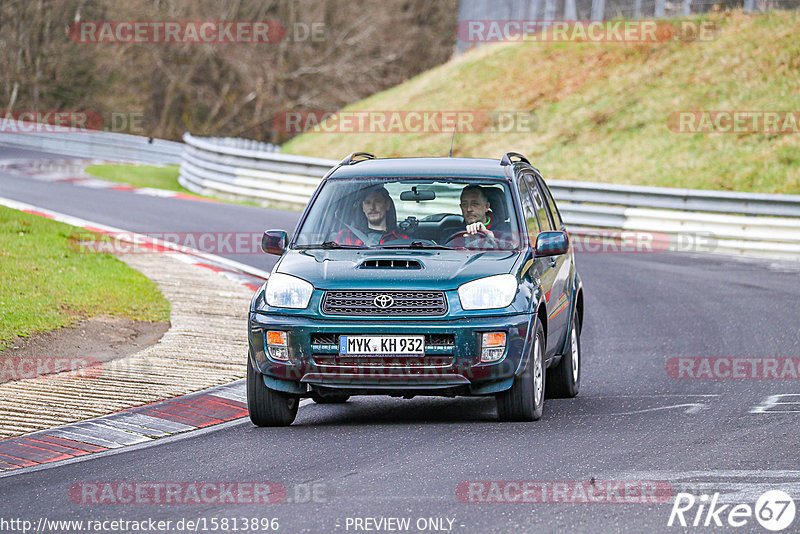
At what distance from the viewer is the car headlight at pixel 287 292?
8.05 meters

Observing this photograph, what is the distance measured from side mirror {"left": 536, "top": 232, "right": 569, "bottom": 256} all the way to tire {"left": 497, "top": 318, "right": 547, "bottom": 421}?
0.65 m

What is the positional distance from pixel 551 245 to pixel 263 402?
88.9 inches

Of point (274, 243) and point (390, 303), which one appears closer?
point (390, 303)

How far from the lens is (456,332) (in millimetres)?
7840

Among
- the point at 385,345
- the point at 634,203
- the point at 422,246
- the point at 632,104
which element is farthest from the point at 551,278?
the point at 632,104

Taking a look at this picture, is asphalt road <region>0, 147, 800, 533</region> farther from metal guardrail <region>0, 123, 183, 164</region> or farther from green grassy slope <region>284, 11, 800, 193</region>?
metal guardrail <region>0, 123, 183, 164</region>

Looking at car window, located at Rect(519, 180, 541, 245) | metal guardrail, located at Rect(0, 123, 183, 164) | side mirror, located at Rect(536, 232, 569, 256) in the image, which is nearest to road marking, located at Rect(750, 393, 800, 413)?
side mirror, located at Rect(536, 232, 569, 256)

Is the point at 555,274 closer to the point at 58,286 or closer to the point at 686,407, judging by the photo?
the point at 686,407

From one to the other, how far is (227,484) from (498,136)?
2929 cm

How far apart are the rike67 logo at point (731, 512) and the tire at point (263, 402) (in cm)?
306

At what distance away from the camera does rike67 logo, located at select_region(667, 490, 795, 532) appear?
5691 millimetres

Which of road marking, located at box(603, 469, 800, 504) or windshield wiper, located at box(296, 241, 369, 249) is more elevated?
windshield wiper, located at box(296, 241, 369, 249)

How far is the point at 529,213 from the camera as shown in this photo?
30.6 feet

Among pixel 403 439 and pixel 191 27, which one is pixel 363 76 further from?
pixel 403 439
